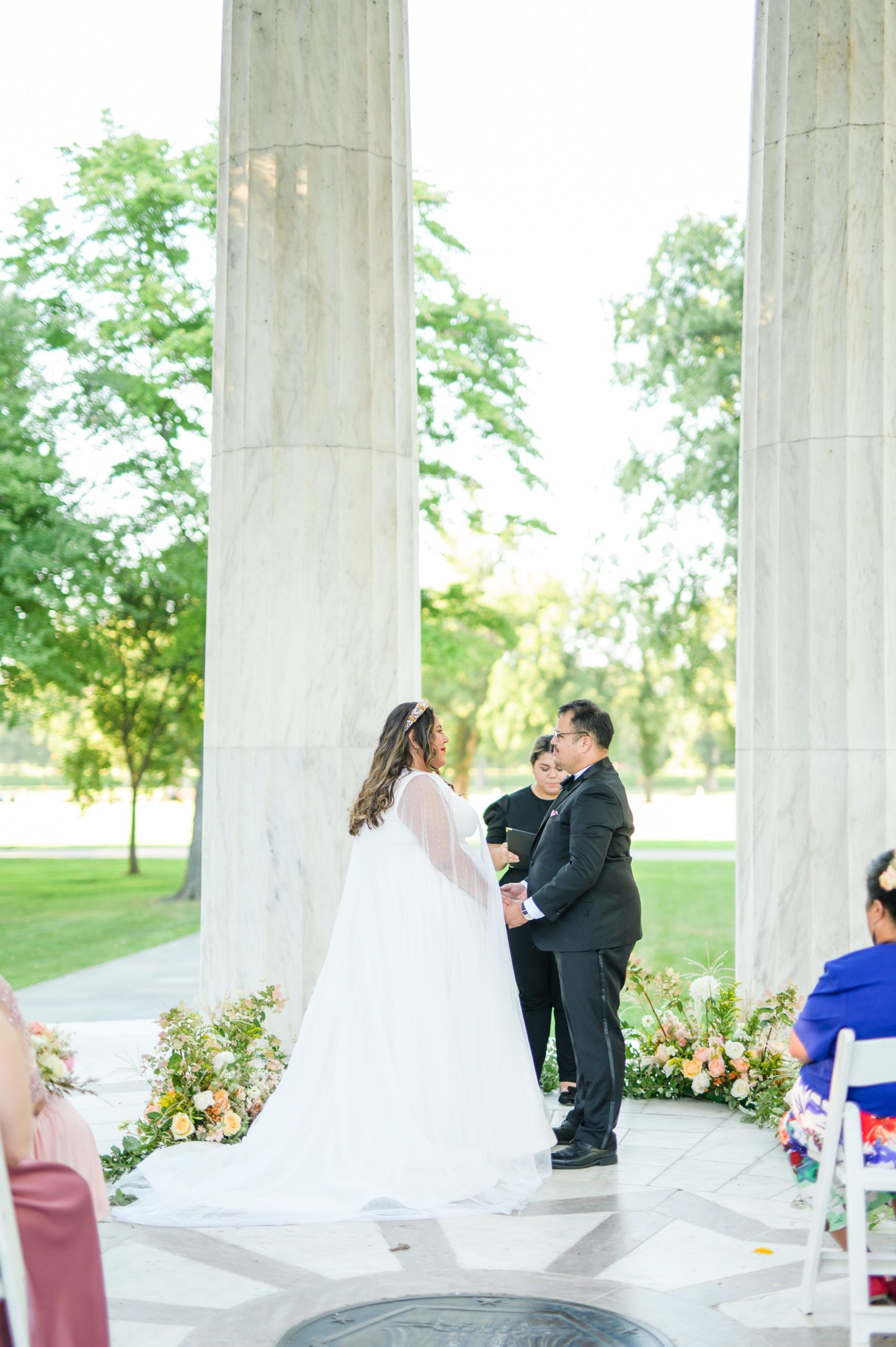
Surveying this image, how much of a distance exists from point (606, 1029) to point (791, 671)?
239cm

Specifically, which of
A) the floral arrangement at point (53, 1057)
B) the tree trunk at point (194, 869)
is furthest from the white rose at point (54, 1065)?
the tree trunk at point (194, 869)

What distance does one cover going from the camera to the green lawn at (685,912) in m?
21.2

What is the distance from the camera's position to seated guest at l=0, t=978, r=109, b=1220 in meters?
4.06

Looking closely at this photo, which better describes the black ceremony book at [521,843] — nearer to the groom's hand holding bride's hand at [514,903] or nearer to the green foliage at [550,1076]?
the groom's hand holding bride's hand at [514,903]

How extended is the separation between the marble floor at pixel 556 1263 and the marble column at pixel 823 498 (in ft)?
5.82

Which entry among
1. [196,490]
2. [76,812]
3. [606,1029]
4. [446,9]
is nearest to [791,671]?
[606,1029]

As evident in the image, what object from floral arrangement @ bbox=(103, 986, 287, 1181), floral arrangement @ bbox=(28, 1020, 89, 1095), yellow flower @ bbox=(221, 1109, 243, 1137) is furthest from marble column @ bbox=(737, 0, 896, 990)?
floral arrangement @ bbox=(28, 1020, 89, 1095)

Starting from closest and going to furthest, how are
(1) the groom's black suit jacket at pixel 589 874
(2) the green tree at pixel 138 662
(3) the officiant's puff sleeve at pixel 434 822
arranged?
(3) the officiant's puff sleeve at pixel 434 822
(1) the groom's black suit jacket at pixel 589 874
(2) the green tree at pixel 138 662

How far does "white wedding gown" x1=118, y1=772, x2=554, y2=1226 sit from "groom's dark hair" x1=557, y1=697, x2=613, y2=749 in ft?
2.37

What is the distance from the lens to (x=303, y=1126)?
249 inches

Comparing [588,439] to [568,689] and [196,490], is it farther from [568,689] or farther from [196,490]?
[196,490]

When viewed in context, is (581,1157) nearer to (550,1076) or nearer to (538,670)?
(550,1076)

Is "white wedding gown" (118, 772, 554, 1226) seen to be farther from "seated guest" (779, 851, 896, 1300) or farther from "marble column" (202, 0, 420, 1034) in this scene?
"seated guest" (779, 851, 896, 1300)

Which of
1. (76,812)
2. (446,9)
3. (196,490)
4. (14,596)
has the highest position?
(446,9)
